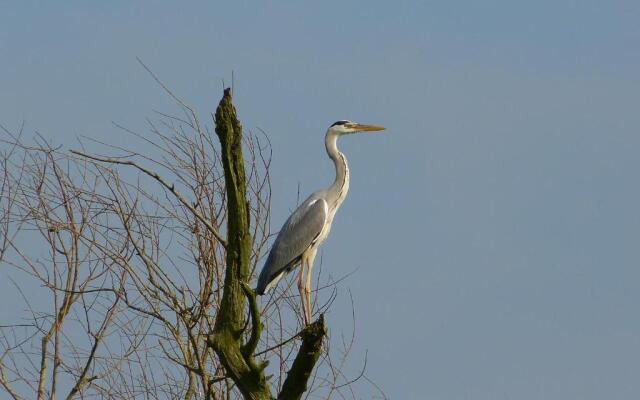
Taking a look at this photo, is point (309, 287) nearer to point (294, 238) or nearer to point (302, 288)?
point (302, 288)

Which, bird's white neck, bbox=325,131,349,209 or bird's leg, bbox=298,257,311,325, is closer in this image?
bird's leg, bbox=298,257,311,325

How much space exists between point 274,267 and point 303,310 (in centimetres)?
97

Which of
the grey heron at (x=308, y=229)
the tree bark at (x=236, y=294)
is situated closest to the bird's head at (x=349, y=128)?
the grey heron at (x=308, y=229)

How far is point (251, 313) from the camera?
195 inches

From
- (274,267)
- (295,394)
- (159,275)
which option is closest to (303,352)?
(295,394)

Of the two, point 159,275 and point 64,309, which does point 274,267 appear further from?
point 159,275

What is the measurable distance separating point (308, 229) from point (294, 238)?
0.18 metres

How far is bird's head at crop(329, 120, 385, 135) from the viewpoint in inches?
383

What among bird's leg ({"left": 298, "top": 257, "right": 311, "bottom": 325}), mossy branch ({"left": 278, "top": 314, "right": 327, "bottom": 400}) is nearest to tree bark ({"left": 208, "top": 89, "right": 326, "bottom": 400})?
mossy branch ({"left": 278, "top": 314, "right": 327, "bottom": 400})

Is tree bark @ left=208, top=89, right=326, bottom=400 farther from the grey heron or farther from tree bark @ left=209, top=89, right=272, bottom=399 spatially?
the grey heron

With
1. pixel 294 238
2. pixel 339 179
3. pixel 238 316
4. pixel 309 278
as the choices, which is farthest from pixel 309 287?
pixel 238 316

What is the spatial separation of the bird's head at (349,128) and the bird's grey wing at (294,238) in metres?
0.72

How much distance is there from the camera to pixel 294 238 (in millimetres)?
9148

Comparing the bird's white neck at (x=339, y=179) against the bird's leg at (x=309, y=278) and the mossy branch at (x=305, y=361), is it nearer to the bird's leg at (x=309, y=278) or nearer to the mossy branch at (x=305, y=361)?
the bird's leg at (x=309, y=278)
